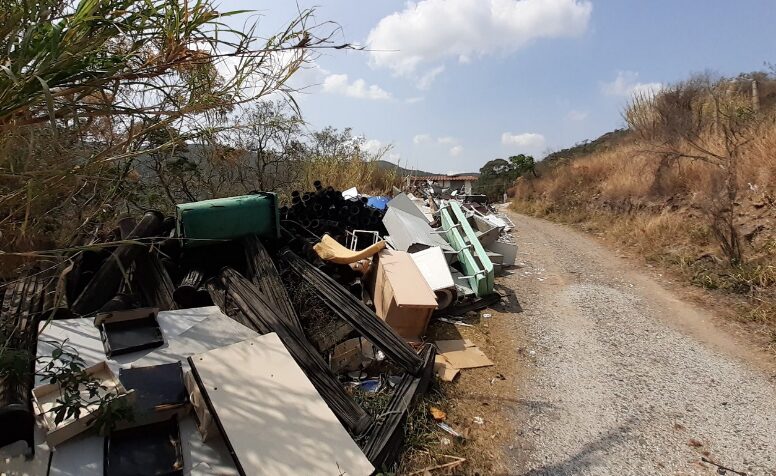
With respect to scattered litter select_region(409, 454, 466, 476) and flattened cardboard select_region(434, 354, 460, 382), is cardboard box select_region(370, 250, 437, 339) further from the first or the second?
scattered litter select_region(409, 454, 466, 476)

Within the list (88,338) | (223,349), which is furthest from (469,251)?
(88,338)

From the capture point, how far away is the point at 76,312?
11.0ft

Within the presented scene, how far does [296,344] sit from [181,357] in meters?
0.78

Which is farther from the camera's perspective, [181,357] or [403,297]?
[403,297]

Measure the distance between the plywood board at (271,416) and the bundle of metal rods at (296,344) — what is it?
0.31m

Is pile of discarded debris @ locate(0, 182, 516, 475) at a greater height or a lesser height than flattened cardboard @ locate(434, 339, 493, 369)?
greater

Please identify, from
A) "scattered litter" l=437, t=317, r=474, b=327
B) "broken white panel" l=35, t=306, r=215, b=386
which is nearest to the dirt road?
"scattered litter" l=437, t=317, r=474, b=327

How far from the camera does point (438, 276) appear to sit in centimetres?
499

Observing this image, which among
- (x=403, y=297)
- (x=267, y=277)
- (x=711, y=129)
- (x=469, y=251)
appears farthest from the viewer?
(x=711, y=129)

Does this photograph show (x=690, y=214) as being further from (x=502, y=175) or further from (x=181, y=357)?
(x=502, y=175)

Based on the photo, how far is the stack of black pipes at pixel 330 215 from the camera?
5.59 metres

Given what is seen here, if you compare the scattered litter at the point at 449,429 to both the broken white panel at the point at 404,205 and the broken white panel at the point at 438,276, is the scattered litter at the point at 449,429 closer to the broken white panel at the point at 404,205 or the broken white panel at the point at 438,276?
the broken white panel at the point at 438,276

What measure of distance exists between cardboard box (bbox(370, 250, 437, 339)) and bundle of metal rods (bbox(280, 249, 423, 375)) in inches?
16.3

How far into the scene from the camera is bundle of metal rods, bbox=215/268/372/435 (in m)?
2.90
